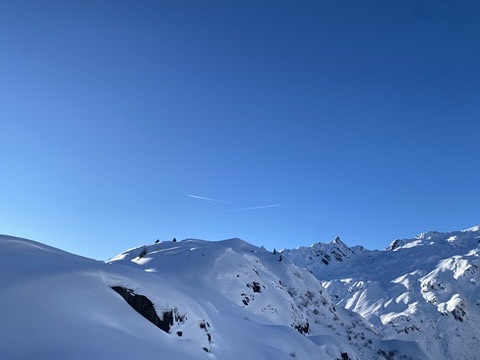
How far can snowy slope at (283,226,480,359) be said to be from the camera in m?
113

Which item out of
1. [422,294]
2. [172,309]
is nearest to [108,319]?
[172,309]

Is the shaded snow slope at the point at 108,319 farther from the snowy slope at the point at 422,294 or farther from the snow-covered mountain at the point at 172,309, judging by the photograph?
the snowy slope at the point at 422,294

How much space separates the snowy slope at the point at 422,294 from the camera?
369 ft

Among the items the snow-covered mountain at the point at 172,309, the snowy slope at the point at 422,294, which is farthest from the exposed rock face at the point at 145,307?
the snowy slope at the point at 422,294

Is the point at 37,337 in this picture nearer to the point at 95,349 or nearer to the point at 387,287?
the point at 95,349

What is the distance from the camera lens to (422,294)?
140m

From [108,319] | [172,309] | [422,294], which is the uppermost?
[422,294]

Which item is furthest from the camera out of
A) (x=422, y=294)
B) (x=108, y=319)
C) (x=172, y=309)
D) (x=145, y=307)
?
(x=422, y=294)

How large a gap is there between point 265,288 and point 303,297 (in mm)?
16180

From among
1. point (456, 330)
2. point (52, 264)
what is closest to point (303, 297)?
point (52, 264)

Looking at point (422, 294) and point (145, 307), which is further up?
point (422, 294)

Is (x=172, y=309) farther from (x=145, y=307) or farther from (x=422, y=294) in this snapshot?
(x=422, y=294)

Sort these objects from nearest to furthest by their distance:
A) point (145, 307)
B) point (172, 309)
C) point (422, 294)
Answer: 1. point (145, 307)
2. point (172, 309)
3. point (422, 294)

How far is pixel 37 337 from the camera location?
338 inches
